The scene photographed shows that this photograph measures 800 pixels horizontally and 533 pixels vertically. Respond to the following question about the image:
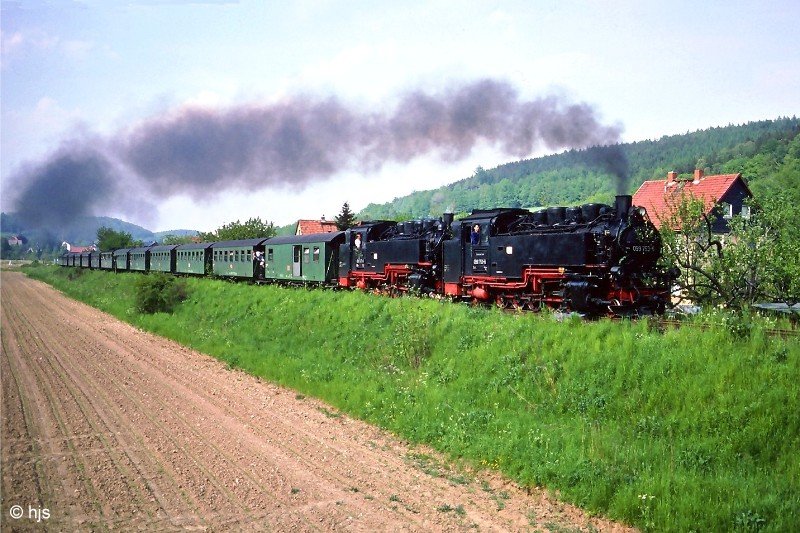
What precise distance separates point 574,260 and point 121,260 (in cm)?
5451

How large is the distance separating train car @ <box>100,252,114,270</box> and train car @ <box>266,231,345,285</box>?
118 feet

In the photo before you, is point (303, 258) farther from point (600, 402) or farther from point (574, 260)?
point (600, 402)

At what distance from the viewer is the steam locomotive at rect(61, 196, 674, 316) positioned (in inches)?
591

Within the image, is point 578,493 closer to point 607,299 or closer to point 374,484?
point 374,484

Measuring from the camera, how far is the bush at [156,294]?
29.2 m

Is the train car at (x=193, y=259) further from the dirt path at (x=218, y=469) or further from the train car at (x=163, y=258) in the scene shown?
the dirt path at (x=218, y=469)

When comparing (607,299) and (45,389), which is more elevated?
(607,299)

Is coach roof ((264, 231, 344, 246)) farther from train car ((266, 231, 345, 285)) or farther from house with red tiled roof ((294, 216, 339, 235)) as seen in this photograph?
house with red tiled roof ((294, 216, 339, 235))

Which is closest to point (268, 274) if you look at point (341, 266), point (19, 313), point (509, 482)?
point (341, 266)

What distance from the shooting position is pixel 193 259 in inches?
1732

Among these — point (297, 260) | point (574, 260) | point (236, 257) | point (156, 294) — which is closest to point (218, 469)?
point (574, 260)

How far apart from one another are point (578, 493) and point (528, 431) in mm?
1785

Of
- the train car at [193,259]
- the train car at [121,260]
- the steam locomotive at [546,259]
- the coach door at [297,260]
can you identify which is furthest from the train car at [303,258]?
the train car at [121,260]

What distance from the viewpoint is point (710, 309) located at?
13406 mm
